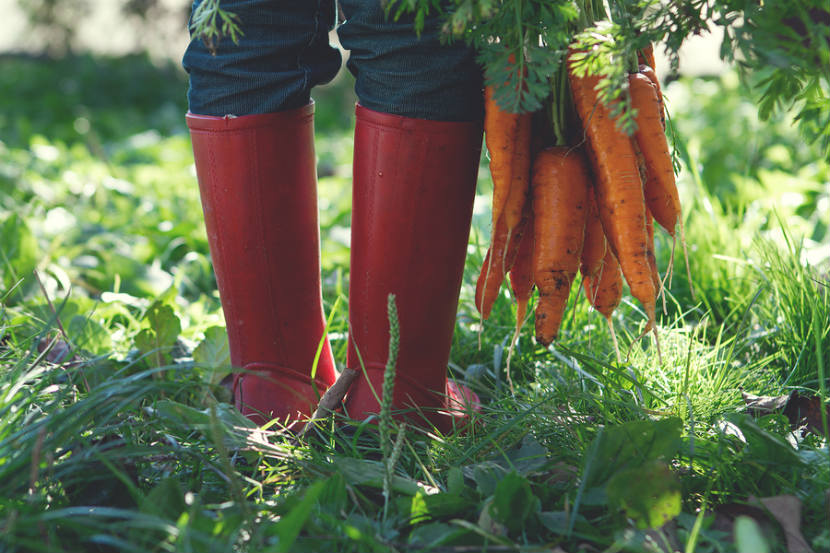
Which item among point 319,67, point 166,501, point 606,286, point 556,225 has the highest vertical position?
point 319,67

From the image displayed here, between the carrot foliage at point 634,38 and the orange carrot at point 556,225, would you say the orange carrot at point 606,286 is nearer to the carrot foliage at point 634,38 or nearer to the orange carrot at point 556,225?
the orange carrot at point 556,225

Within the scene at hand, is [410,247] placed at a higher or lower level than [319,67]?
lower

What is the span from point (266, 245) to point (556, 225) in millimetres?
513

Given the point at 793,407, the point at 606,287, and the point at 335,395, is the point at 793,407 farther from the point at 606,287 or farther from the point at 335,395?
the point at 335,395

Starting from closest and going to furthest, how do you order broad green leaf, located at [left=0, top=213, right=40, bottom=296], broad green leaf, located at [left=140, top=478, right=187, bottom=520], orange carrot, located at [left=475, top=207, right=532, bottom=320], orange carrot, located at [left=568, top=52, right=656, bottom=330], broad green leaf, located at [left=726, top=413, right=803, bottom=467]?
1. broad green leaf, located at [left=140, top=478, right=187, bottom=520]
2. broad green leaf, located at [left=726, top=413, right=803, bottom=467]
3. orange carrot, located at [left=568, top=52, right=656, bottom=330]
4. orange carrot, located at [left=475, top=207, right=532, bottom=320]
5. broad green leaf, located at [left=0, top=213, right=40, bottom=296]

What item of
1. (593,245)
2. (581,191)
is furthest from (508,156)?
(593,245)

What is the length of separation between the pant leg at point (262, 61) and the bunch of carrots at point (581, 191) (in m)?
0.34

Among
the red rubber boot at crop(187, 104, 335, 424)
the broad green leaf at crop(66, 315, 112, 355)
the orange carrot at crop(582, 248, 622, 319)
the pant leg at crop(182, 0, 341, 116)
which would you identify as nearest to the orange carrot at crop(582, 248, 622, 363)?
the orange carrot at crop(582, 248, 622, 319)

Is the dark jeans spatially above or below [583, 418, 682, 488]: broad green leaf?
above

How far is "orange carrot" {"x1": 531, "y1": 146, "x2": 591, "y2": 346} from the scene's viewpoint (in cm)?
122

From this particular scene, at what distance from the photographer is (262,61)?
1.27 meters

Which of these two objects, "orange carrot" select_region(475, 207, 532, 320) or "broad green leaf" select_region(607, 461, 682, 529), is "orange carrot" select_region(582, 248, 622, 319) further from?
"broad green leaf" select_region(607, 461, 682, 529)

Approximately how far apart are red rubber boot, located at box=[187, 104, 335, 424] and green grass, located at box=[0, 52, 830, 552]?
78mm

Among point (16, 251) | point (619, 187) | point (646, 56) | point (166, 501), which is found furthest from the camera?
point (16, 251)
